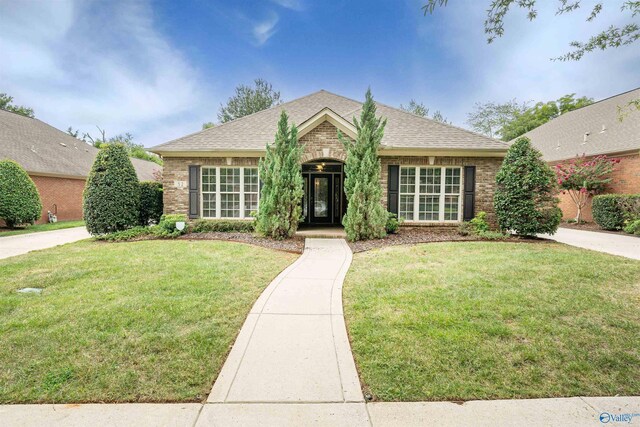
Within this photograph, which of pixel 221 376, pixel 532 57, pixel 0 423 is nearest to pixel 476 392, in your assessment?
pixel 221 376

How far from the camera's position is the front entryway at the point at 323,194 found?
41.1 feet

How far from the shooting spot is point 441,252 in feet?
23.8

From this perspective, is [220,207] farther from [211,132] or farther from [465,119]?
[465,119]

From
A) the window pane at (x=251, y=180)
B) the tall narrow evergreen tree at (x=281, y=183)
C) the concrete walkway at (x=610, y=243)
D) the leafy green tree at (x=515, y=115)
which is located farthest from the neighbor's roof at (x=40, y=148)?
the leafy green tree at (x=515, y=115)

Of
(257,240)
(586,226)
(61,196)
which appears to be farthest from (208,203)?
(586,226)

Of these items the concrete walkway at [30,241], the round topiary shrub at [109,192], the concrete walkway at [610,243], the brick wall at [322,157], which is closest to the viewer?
the concrete walkway at [610,243]

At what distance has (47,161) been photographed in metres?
15.4

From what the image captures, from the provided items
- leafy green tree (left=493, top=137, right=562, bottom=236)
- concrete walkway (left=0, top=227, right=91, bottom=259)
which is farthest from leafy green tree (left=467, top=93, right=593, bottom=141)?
concrete walkway (left=0, top=227, right=91, bottom=259)

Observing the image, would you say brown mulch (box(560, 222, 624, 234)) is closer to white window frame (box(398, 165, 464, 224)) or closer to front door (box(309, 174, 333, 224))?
white window frame (box(398, 165, 464, 224))

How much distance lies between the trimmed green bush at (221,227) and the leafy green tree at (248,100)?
2350 centimetres

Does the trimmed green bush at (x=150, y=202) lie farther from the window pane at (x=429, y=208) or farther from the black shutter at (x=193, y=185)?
the window pane at (x=429, y=208)

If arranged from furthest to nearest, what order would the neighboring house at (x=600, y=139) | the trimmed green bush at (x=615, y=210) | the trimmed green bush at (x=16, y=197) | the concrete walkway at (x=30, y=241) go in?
the neighboring house at (x=600, y=139) < the trimmed green bush at (x=16, y=197) < the trimmed green bush at (x=615, y=210) < the concrete walkway at (x=30, y=241)

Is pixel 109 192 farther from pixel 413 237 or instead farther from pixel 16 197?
pixel 413 237

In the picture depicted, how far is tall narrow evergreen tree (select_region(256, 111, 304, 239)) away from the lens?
28.5 feet
